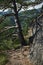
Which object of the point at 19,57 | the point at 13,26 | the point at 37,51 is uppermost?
the point at 13,26

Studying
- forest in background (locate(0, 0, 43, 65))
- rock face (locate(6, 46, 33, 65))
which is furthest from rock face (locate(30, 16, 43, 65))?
forest in background (locate(0, 0, 43, 65))

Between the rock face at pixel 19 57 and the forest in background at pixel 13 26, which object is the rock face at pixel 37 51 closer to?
the rock face at pixel 19 57

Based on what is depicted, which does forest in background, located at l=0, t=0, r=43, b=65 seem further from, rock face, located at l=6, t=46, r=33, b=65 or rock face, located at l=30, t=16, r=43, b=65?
rock face, located at l=30, t=16, r=43, b=65

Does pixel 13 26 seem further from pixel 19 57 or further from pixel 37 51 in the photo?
pixel 37 51

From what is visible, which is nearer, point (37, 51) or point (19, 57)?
point (37, 51)

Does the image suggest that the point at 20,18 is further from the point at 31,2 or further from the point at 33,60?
the point at 33,60

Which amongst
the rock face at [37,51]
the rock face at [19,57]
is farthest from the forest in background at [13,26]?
Result: the rock face at [37,51]

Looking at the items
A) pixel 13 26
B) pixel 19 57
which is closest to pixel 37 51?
pixel 19 57

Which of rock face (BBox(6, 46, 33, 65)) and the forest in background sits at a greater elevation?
the forest in background

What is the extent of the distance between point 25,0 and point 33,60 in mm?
1940

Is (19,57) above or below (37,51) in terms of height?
below

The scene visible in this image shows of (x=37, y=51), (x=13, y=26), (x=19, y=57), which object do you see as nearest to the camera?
(x=37, y=51)

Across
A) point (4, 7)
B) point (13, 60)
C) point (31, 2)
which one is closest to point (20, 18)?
point (31, 2)

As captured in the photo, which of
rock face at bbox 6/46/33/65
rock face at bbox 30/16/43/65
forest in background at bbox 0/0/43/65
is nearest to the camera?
rock face at bbox 30/16/43/65
